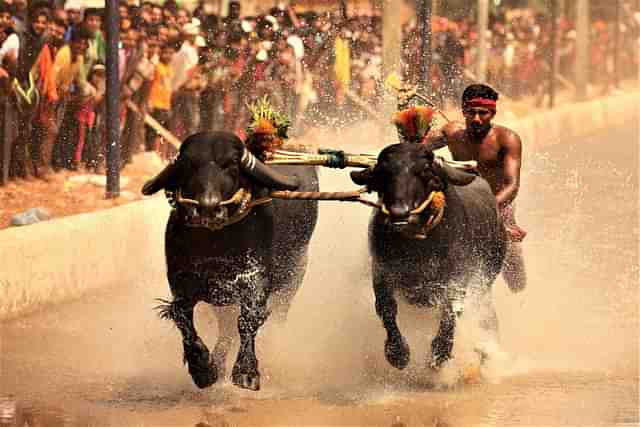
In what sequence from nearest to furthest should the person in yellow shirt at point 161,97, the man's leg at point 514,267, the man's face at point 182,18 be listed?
the man's leg at point 514,267 < the person in yellow shirt at point 161,97 < the man's face at point 182,18

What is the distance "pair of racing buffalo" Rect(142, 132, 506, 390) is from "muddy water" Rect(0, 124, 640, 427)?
311 millimetres

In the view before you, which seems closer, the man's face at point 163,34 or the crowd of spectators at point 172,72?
the crowd of spectators at point 172,72

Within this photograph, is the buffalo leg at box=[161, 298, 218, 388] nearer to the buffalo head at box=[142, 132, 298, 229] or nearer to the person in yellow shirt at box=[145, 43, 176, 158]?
the buffalo head at box=[142, 132, 298, 229]

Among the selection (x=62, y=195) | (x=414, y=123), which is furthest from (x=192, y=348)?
(x=62, y=195)

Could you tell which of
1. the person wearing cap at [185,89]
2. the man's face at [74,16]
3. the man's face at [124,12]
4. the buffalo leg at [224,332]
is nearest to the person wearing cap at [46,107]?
the man's face at [74,16]

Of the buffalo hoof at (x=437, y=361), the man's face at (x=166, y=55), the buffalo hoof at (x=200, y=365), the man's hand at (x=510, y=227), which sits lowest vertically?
the buffalo hoof at (x=437, y=361)

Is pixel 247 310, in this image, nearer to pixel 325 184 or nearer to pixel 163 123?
pixel 325 184

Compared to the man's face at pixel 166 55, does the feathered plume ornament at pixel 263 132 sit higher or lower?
higher

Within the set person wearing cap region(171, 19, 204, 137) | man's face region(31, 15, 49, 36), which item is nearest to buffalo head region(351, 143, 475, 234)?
man's face region(31, 15, 49, 36)

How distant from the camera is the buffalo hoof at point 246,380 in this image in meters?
9.90

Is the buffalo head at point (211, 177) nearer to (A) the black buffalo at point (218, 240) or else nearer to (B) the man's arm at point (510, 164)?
(A) the black buffalo at point (218, 240)

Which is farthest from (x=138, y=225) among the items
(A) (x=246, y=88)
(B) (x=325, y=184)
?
(A) (x=246, y=88)

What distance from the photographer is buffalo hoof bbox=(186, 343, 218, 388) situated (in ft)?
32.4

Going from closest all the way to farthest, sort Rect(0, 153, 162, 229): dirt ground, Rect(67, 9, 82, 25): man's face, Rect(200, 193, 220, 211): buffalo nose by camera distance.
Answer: Rect(200, 193, 220, 211): buffalo nose < Rect(0, 153, 162, 229): dirt ground < Rect(67, 9, 82, 25): man's face
